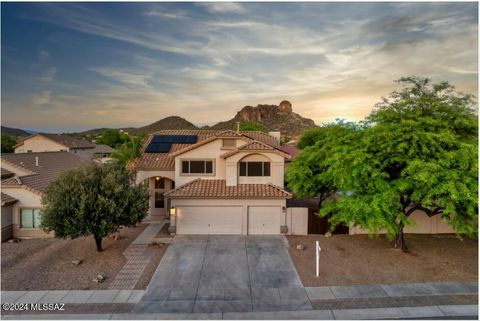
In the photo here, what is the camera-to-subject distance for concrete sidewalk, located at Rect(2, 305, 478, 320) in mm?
8875

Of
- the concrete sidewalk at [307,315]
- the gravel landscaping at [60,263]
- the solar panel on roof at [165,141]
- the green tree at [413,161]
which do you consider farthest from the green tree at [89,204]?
the green tree at [413,161]

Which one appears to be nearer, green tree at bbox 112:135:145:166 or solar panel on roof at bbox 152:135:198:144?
green tree at bbox 112:135:145:166

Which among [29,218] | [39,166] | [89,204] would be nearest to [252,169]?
[89,204]

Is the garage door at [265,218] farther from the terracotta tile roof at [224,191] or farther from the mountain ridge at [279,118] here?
the mountain ridge at [279,118]

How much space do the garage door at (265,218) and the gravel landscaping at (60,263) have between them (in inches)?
231

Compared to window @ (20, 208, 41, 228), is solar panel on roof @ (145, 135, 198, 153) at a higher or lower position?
higher

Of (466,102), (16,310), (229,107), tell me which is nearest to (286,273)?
(16,310)

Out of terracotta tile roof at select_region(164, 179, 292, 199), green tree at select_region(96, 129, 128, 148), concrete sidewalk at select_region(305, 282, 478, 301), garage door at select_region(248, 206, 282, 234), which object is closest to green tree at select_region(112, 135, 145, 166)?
terracotta tile roof at select_region(164, 179, 292, 199)

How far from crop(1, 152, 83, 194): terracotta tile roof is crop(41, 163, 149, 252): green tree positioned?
2881mm

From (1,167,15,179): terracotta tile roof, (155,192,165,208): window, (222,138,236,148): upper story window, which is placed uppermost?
(222,138,236,148): upper story window

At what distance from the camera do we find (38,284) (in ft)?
36.6

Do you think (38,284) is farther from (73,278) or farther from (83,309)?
→ (83,309)

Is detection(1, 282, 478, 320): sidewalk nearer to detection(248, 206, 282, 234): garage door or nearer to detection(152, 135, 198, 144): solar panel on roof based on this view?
detection(248, 206, 282, 234): garage door

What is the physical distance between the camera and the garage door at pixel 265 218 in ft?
56.2
